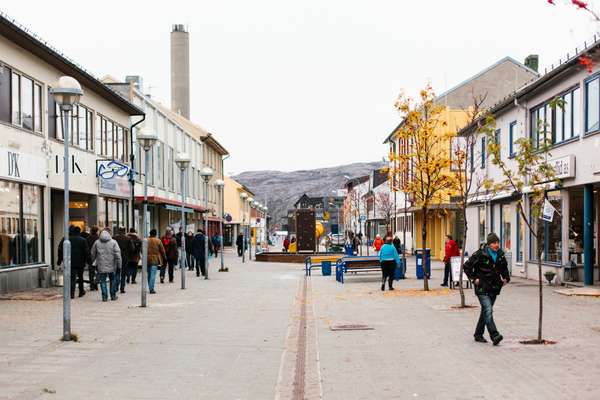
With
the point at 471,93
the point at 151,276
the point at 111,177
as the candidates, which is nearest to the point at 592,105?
the point at 151,276

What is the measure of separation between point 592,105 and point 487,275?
407 inches

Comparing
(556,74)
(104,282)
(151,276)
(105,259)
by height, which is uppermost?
(556,74)

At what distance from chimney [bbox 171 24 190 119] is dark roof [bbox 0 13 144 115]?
122 ft

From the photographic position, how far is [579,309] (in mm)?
15039

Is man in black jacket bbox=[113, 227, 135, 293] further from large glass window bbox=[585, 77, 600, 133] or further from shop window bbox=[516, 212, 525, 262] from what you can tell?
shop window bbox=[516, 212, 525, 262]

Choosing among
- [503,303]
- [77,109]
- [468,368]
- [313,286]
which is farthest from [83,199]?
[468,368]

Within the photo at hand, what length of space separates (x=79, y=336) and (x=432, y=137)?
43.9 ft

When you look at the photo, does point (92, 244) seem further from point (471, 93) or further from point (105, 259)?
point (471, 93)

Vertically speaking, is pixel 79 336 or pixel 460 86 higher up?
pixel 460 86

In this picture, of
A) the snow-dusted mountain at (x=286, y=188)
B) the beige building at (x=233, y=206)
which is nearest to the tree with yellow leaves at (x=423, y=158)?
the beige building at (x=233, y=206)

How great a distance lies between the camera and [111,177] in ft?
90.8

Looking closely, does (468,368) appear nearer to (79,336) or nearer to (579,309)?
(79,336)

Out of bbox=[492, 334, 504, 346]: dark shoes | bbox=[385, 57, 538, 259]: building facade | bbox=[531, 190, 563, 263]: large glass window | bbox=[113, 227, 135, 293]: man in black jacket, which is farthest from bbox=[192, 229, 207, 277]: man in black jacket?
bbox=[385, 57, 538, 259]: building facade

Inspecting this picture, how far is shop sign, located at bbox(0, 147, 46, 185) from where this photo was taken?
60.8ft
